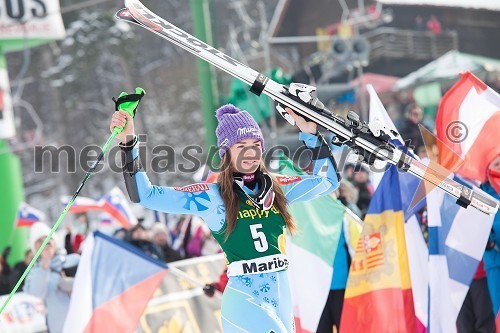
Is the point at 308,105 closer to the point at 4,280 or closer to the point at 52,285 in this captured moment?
the point at 52,285

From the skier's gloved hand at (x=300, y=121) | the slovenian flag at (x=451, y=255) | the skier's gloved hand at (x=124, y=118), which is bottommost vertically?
the slovenian flag at (x=451, y=255)

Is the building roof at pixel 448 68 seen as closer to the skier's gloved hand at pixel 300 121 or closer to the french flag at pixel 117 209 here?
the french flag at pixel 117 209

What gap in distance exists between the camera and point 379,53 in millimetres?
20547

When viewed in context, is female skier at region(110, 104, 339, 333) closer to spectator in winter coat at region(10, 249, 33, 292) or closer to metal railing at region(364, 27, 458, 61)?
spectator in winter coat at region(10, 249, 33, 292)

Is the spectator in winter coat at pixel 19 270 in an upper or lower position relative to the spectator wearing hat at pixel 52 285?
lower

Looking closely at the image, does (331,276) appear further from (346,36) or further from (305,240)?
(346,36)

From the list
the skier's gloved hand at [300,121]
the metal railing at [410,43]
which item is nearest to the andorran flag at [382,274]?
the skier's gloved hand at [300,121]

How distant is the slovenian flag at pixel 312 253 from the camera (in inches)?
279

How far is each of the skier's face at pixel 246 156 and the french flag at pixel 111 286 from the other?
8.99 feet

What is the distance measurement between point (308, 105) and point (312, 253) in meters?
2.67

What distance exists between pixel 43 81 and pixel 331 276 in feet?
87.3

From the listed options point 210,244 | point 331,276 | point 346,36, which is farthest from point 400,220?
point 346,36

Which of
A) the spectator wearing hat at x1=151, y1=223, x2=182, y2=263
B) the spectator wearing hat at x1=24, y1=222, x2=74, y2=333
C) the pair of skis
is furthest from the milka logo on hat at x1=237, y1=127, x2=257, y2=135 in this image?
the spectator wearing hat at x1=151, y1=223, x2=182, y2=263

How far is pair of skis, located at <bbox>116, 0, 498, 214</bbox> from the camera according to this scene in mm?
4738
